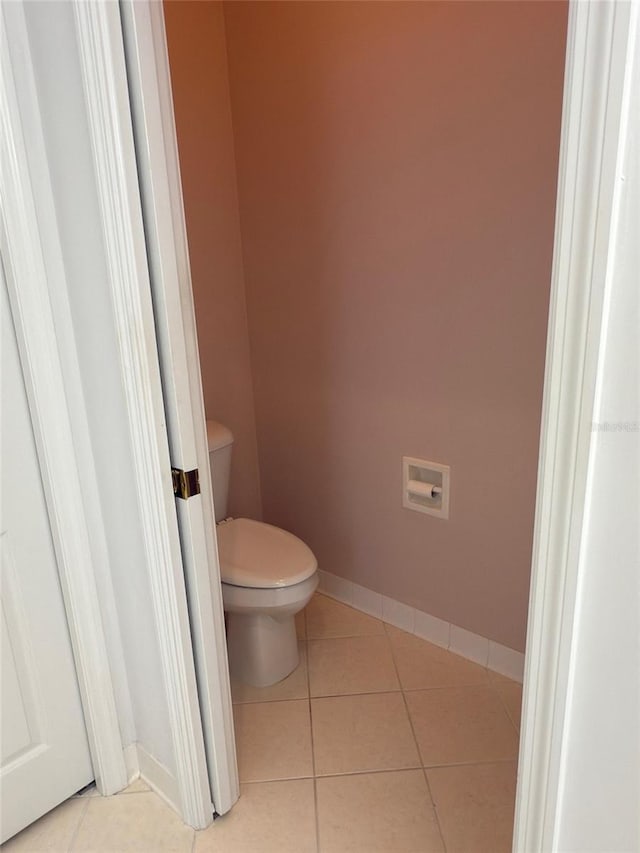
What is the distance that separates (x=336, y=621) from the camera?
2258mm

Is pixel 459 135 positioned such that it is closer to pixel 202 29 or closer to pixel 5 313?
pixel 202 29

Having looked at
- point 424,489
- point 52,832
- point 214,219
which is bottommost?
point 52,832

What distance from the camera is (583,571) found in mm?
757

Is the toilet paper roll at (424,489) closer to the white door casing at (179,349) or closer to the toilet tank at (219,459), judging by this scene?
the toilet tank at (219,459)

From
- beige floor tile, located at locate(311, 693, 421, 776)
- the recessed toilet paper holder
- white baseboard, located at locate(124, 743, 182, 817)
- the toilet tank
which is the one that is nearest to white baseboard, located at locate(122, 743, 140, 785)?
white baseboard, located at locate(124, 743, 182, 817)

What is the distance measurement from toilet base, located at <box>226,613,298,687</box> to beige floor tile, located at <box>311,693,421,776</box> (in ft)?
0.54

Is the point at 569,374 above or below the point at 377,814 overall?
above

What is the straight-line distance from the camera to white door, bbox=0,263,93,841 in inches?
50.3

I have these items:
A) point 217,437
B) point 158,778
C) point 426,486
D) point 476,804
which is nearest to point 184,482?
point 217,437

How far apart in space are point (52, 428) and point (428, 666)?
1419mm

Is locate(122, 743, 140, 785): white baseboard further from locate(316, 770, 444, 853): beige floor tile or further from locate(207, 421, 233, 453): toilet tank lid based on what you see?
locate(207, 421, 233, 453): toilet tank lid

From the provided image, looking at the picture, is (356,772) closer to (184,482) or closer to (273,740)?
(273,740)

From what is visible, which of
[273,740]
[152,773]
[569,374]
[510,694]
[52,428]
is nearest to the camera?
[569,374]

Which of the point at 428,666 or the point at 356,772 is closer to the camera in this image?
the point at 356,772
